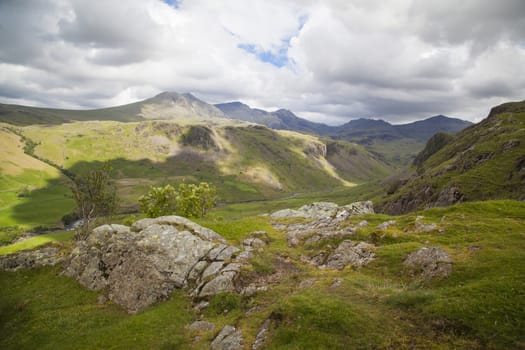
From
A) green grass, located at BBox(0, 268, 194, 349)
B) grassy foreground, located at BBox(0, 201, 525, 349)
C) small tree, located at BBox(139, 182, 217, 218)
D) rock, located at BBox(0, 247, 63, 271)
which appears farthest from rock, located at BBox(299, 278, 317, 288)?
small tree, located at BBox(139, 182, 217, 218)

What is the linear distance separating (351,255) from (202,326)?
849 inches

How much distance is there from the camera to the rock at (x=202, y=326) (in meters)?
26.0

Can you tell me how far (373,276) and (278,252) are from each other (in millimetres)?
15995

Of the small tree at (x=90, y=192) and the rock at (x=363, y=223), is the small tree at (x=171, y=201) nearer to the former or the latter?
the small tree at (x=90, y=192)

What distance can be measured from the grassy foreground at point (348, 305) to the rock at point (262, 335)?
1.95 ft

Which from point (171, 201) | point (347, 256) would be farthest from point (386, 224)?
point (171, 201)

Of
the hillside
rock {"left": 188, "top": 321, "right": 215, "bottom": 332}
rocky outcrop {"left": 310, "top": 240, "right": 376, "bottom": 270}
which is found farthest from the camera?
the hillside

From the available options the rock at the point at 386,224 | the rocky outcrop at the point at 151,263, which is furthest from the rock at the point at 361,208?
the rocky outcrop at the point at 151,263

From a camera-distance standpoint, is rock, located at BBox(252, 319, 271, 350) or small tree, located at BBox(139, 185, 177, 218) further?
small tree, located at BBox(139, 185, 177, 218)

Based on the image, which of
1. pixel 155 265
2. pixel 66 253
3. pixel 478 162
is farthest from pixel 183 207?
pixel 478 162

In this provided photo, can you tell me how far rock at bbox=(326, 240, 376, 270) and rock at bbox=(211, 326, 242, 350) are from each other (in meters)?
17.4

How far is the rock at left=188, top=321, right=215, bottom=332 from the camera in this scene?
2595 cm

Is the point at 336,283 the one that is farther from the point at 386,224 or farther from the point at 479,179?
the point at 479,179

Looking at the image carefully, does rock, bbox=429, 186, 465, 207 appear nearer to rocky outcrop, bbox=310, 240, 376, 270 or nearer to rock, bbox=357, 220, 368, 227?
rock, bbox=357, 220, 368, 227
